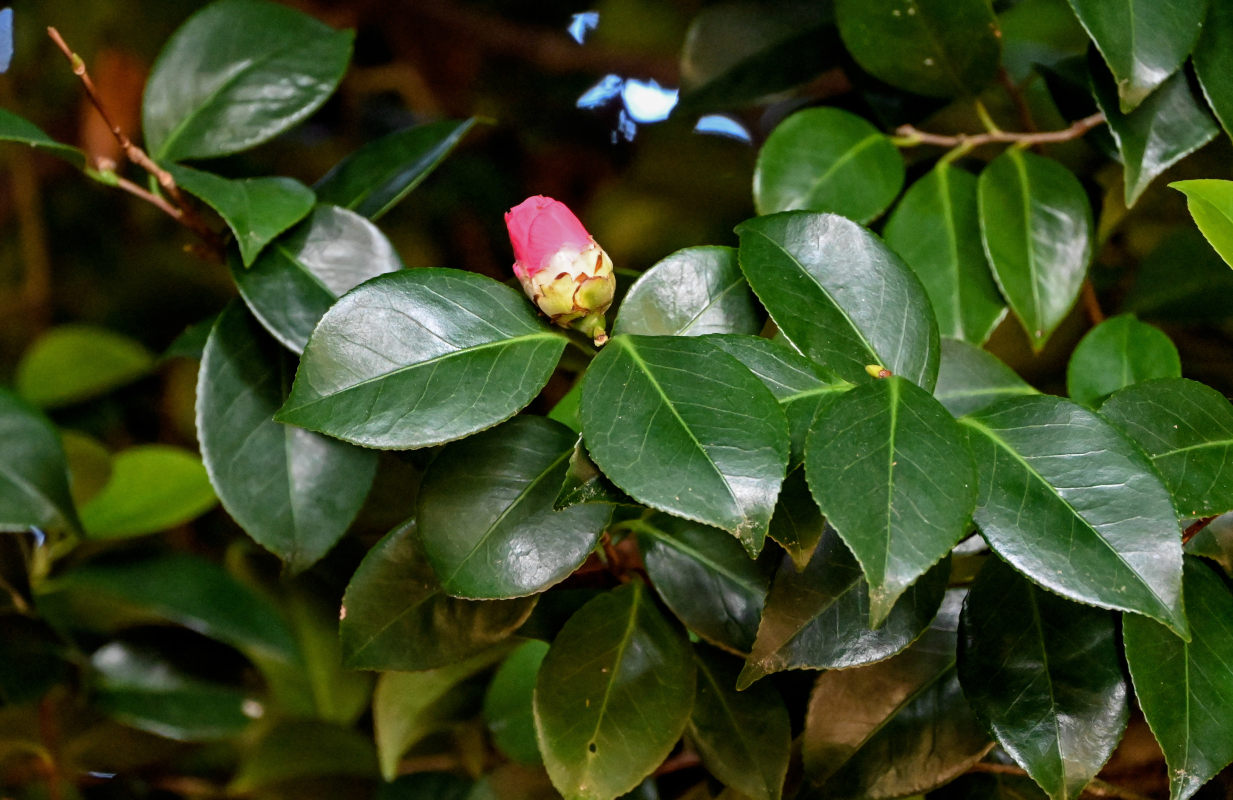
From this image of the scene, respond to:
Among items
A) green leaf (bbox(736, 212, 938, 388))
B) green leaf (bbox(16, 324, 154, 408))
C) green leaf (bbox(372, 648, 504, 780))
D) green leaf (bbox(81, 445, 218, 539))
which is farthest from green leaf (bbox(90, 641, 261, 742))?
green leaf (bbox(736, 212, 938, 388))

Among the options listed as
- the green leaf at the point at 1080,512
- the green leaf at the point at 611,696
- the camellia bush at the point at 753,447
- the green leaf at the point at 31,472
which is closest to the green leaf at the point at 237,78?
the camellia bush at the point at 753,447

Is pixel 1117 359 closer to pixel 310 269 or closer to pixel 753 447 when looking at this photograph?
pixel 753 447

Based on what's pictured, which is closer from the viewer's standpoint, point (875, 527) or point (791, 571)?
point (875, 527)

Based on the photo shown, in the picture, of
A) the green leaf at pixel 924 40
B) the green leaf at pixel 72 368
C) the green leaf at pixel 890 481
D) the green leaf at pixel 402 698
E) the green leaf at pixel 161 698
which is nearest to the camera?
the green leaf at pixel 890 481

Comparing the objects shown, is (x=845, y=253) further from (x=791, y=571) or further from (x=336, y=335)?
(x=336, y=335)

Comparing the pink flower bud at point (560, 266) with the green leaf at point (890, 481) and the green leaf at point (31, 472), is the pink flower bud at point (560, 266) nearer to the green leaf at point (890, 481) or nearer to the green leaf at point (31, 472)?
the green leaf at point (890, 481)

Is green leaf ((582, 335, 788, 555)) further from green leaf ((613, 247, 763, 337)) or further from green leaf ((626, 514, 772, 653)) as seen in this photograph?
green leaf ((626, 514, 772, 653))

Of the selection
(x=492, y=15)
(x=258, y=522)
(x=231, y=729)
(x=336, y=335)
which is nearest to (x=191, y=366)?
(x=231, y=729)
